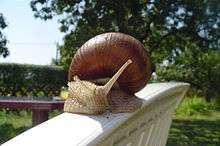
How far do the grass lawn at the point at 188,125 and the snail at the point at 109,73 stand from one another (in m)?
7.26

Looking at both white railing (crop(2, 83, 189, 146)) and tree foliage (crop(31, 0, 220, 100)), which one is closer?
white railing (crop(2, 83, 189, 146))

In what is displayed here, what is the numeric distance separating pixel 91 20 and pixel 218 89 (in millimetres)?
6912

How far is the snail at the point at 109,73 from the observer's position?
207 centimetres

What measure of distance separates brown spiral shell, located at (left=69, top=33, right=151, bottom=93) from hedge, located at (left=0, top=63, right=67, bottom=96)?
14.8 m

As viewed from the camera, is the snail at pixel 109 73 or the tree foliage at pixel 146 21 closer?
the snail at pixel 109 73

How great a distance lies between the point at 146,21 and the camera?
18.7m

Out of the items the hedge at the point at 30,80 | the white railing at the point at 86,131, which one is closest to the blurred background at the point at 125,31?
the hedge at the point at 30,80

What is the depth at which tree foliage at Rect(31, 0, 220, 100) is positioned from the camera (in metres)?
Answer: 17.6

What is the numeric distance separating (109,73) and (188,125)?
13354 millimetres

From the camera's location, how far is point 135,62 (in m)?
2.27

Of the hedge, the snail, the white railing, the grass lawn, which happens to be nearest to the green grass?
the grass lawn

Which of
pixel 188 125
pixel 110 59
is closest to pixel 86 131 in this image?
pixel 110 59

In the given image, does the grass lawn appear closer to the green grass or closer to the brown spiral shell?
the green grass

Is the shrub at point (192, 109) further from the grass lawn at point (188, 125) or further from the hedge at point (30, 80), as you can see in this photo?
the hedge at point (30, 80)
